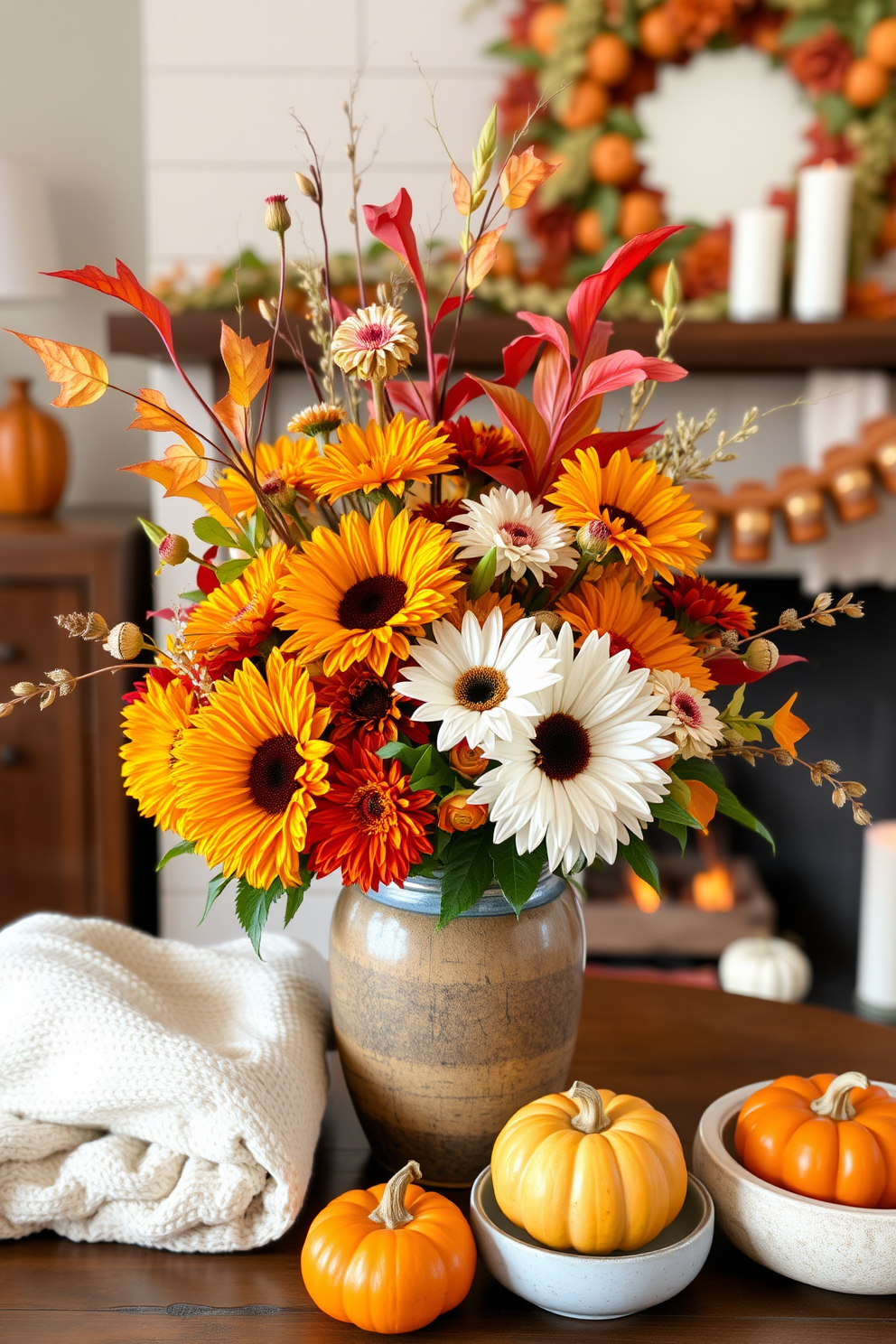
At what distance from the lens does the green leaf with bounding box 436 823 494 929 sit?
2.16 feet

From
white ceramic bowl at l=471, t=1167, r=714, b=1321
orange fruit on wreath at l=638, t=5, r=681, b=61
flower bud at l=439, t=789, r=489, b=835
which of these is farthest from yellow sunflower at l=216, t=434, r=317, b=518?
orange fruit on wreath at l=638, t=5, r=681, b=61

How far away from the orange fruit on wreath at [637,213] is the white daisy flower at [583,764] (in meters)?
1.61

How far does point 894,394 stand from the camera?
2059mm

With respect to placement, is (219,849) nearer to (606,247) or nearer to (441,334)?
(441,334)

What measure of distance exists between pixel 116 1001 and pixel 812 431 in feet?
5.35

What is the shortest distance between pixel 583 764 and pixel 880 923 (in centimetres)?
169

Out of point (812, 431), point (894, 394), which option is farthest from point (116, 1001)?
point (894, 394)

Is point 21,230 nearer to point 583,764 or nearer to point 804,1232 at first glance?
point 583,764

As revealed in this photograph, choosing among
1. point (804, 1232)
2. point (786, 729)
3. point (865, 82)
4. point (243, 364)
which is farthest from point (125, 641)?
point (865, 82)

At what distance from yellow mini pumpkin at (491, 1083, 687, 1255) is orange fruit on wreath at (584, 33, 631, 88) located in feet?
6.07

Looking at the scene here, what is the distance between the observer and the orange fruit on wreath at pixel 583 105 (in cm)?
204

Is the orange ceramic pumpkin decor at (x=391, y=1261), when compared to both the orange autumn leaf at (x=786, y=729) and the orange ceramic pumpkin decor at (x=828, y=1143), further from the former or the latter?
the orange autumn leaf at (x=786, y=729)

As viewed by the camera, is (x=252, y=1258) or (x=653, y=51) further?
(x=653, y=51)

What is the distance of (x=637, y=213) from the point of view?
2062 mm
